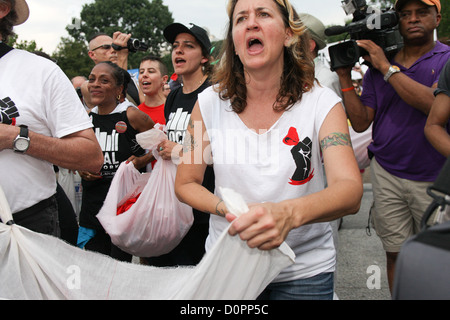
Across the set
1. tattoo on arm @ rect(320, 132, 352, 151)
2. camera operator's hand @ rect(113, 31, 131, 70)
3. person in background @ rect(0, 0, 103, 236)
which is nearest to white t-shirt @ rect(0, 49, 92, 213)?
person in background @ rect(0, 0, 103, 236)

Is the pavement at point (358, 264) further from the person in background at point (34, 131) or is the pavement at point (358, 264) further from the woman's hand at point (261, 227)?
the person in background at point (34, 131)

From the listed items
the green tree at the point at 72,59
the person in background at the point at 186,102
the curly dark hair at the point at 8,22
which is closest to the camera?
the curly dark hair at the point at 8,22

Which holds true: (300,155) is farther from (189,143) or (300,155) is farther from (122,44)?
(122,44)

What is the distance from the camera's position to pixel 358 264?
489 cm

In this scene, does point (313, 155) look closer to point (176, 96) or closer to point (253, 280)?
point (253, 280)

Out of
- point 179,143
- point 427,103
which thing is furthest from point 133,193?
point 427,103

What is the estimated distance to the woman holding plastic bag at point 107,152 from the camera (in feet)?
13.0

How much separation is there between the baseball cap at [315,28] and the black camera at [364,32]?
38cm

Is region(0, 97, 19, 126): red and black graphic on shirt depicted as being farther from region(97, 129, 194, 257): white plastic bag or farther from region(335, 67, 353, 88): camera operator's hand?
region(335, 67, 353, 88): camera operator's hand

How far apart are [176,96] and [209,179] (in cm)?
91

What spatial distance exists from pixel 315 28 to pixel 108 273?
2.91 m

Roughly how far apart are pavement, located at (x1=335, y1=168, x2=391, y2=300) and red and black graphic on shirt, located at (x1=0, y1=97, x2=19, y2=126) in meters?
2.50

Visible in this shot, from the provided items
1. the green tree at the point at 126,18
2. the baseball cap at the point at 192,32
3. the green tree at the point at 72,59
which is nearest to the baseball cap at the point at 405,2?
the baseball cap at the point at 192,32

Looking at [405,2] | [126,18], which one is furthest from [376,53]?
[126,18]
